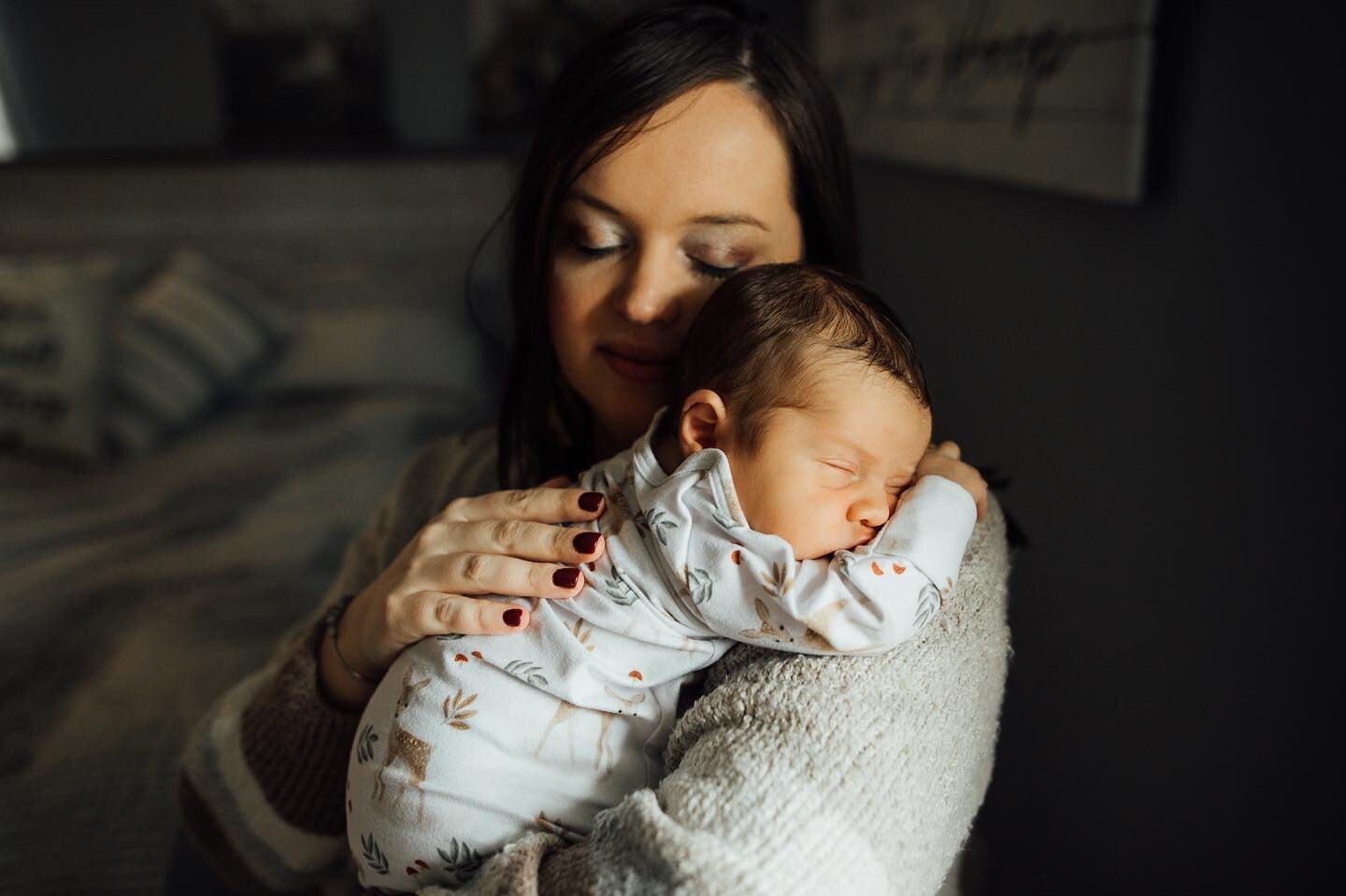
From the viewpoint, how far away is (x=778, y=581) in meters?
0.82

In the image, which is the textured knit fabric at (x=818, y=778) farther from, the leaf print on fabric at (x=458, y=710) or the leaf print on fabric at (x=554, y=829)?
the leaf print on fabric at (x=458, y=710)

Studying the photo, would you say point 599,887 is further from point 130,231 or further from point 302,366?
point 130,231

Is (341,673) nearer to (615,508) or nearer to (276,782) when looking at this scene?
(276,782)

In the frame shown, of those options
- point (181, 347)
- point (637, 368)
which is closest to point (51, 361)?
point (181, 347)

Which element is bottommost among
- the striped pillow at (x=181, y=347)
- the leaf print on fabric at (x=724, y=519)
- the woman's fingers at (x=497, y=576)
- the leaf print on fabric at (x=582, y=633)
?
the striped pillow at (x=181, y=347)

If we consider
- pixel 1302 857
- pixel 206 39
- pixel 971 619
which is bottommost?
pixel 1302 857

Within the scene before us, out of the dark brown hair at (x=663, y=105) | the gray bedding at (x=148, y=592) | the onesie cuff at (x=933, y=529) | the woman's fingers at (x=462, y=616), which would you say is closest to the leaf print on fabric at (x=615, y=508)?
the woman's fingers at (x=462, y=616)

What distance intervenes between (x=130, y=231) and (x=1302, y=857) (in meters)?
3.85

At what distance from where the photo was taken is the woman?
711 millimetres

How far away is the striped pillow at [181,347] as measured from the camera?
3.09m

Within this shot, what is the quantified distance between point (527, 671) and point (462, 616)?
0.08 m

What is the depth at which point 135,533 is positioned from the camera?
251cm

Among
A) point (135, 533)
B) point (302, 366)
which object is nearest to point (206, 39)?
point (302, 366)

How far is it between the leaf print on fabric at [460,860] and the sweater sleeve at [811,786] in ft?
0.16
